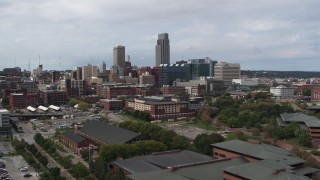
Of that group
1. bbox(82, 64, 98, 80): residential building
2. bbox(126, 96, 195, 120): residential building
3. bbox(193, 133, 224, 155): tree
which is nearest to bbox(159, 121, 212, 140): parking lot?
bbox(126, 96, 195, 120): residential building

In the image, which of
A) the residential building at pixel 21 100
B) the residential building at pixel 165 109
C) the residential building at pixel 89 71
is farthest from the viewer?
the residential building at pixel 89 71

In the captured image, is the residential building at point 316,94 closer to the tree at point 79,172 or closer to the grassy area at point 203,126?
the grassy area at point 203,126

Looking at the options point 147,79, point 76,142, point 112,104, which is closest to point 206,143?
point 76,142

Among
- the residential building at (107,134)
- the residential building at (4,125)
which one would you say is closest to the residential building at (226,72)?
the residential building at (4,125)

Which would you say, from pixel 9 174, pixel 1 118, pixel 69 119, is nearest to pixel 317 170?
pixel 9 174

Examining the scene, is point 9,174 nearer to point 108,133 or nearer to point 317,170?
point 108,133

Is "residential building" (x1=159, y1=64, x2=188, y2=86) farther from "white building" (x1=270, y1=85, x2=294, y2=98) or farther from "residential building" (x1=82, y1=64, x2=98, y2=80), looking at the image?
"white building" (x1=270, y1=85, x2=294, y2=98)
